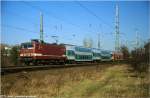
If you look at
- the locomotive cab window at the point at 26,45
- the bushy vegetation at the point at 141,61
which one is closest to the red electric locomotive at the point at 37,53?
the locomotive cab window at the point at 26,45

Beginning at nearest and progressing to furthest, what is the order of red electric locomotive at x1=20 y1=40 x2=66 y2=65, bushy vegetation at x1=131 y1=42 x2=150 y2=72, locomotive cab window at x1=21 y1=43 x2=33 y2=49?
bushy vegetation at x1=131 y1=42 x2=150 y2=72
red electric locomotive at x1=20 y1=40 x2=66 y2=65
locomotive cab window at x1=21 y1=43 x2=33 y2=49

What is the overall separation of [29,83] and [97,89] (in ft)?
11.1

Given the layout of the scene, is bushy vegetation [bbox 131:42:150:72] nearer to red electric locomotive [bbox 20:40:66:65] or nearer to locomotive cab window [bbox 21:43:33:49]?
red electric locomotive [bbox 20:40:66:65]

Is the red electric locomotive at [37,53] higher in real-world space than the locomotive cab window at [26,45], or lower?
lower

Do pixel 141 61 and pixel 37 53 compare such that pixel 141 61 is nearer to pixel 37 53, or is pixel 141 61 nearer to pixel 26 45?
pixel 37 53

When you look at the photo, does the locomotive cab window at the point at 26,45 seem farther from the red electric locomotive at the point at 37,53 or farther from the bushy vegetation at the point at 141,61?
the bushy vegetation at the point at 141,61

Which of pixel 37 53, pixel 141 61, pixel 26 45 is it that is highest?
pixel 26 45

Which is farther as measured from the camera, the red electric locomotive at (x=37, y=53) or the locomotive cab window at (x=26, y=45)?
the locomotive cab window at (x=26, y=45)

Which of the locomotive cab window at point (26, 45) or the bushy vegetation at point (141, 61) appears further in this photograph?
the locomotive cab window at point (26, 45)

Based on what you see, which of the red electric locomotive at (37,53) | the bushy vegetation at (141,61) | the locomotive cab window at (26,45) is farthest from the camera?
the locomotive cab window at (26,45)

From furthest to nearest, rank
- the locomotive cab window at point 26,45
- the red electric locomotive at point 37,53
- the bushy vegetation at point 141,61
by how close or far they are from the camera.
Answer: the locomotive cab window at point 26,45 < the red electric locomotive at point 37,53 < the bushy vegetation at point 141,61

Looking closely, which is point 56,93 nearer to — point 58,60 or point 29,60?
point 29,60

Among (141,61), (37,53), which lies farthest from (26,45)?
(141,61)

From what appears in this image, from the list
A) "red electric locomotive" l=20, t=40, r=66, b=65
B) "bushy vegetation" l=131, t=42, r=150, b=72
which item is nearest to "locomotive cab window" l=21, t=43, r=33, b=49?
"red electric locomotive" l=20, t=40, r=66, b=65
